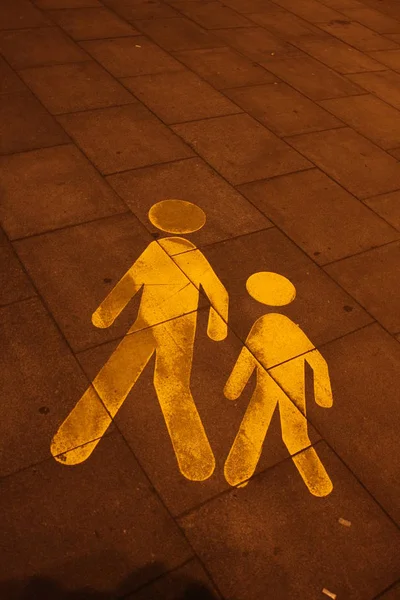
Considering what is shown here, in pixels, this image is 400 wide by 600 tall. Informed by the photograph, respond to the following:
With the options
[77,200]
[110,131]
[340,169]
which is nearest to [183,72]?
[110,131]

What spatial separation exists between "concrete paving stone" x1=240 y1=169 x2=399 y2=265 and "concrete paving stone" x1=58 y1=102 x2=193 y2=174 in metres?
1.19

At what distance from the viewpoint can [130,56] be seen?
28.5 ft

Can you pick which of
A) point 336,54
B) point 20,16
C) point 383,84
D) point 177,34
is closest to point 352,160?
point 383,84

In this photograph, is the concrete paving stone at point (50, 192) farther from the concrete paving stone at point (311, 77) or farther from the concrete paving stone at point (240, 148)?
the concrete paving stone at point (311, 77)

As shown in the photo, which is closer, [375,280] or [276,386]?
[276,386]

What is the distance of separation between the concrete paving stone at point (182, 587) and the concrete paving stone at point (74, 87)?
5.84m

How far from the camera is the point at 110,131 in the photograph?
692 cm

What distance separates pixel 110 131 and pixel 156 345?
357cm

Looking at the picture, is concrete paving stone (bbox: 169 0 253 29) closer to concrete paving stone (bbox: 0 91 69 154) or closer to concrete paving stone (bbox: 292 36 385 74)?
concrete paving stone (bbox: 292 36 385 74)

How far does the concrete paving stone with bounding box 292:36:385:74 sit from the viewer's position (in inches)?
377

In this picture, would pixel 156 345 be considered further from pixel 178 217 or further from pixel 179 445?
pixel 178 217

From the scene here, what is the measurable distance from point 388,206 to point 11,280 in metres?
4.31

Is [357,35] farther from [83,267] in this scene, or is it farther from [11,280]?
[11,280]

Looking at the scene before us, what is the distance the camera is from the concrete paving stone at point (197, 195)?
5.73 m
